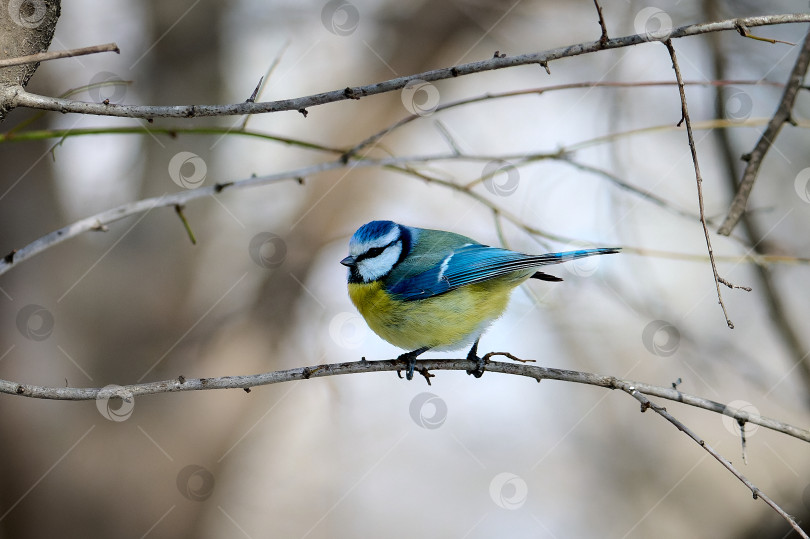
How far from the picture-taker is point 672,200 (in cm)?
433

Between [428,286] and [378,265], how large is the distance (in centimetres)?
20

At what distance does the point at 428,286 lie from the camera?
2461mm

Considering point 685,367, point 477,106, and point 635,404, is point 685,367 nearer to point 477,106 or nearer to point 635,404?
point 635,404

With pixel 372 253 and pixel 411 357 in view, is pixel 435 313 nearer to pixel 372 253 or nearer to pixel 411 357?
pixel 411 357

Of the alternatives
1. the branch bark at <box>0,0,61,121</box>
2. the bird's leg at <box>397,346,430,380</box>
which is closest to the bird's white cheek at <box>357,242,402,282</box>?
the bird's leg at <box>397,346,430,380</box>

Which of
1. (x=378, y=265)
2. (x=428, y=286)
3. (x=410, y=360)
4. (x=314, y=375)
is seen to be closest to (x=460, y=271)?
(x=428, y=286)

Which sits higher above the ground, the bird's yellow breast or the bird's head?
the bird's head

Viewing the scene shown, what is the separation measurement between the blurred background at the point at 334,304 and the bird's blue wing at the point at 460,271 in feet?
3.63

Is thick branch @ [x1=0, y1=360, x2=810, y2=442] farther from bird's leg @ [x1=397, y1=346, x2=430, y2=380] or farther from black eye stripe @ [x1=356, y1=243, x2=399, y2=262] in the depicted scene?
black eye stripe @ [x1=356, y1=243, x2=399, y2=262]

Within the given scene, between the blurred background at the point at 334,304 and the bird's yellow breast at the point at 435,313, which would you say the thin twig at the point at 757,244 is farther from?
the bird's yellow breast at the point at 435,313

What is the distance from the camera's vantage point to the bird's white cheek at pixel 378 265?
2451 mm

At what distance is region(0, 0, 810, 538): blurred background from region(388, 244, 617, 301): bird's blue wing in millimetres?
1107

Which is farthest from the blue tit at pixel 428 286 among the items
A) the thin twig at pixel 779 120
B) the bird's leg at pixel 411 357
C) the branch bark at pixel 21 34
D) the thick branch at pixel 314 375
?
the branch bark at pixel 21 34

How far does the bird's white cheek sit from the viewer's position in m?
2.45
